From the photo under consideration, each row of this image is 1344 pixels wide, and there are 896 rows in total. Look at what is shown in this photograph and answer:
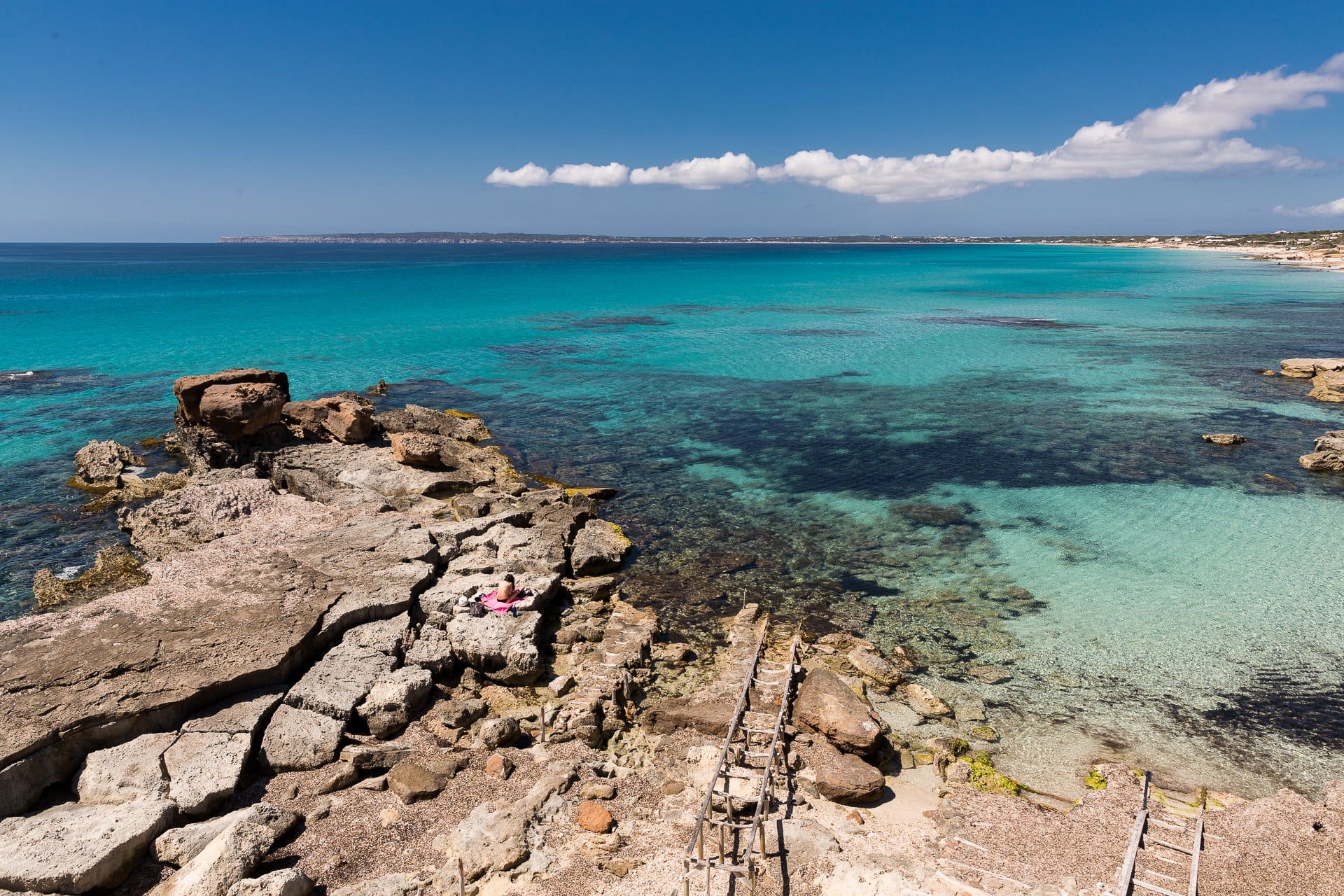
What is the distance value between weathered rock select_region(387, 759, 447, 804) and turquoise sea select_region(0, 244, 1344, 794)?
5.95 meters

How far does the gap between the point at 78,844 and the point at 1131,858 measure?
1238 cm

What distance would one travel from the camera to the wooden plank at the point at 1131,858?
7750mm

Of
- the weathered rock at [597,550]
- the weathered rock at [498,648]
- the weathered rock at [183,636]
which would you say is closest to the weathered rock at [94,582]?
the weathered rock at [183,636]

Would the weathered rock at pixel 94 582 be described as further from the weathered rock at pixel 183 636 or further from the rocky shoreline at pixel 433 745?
the weathered rock at pixel 183 636

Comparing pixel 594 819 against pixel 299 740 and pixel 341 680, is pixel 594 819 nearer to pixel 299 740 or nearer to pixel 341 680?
pixel 299 740

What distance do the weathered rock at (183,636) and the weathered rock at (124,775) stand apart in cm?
38

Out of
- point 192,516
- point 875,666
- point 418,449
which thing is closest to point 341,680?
point 192,516

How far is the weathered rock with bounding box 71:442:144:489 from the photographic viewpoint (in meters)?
21.5

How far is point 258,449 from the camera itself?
22.5 meters

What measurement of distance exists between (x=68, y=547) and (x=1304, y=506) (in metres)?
34.2

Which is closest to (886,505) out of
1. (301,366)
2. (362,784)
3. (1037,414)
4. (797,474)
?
(797,474)

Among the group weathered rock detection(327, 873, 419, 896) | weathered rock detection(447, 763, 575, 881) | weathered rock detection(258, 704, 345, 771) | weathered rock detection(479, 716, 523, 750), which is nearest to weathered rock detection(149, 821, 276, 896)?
weathered rock detection(327, 873, 419, 896)

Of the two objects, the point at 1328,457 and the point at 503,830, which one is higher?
the point at 1328,457

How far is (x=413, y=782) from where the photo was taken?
9.50 meters
